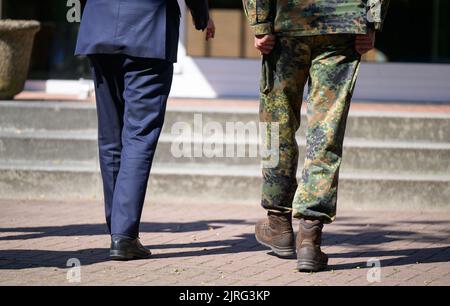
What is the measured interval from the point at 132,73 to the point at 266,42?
808 mm

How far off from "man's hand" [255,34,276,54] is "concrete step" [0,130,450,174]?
255 centimetres

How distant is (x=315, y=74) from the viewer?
5121mm

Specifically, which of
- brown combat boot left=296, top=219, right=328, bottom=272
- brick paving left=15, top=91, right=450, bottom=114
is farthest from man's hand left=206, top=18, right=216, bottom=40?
brick paving left=15, top=91, right=450, bottom=114

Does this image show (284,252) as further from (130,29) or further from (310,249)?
(130,29)

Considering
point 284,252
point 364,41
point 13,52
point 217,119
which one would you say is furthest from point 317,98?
point 13,52

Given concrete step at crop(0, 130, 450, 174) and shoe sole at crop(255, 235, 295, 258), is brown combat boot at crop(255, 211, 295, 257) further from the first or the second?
concrete step at crop(0, 130, 450, 174)

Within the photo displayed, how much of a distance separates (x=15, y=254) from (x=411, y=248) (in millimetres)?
2490

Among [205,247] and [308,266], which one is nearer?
[308,266]

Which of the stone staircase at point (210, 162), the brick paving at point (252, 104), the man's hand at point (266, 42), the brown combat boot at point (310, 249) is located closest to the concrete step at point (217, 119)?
the stone staircase at point (210, 162)

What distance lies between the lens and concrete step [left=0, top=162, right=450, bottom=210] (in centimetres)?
739

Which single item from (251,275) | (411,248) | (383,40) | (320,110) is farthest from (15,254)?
(383,40)

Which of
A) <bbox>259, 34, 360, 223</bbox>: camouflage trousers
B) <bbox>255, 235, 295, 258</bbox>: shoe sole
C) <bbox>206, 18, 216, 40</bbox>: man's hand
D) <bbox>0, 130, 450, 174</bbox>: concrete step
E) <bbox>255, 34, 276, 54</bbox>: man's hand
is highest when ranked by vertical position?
<bbox>206, 18, 216, 40</bbox>: man's hand
